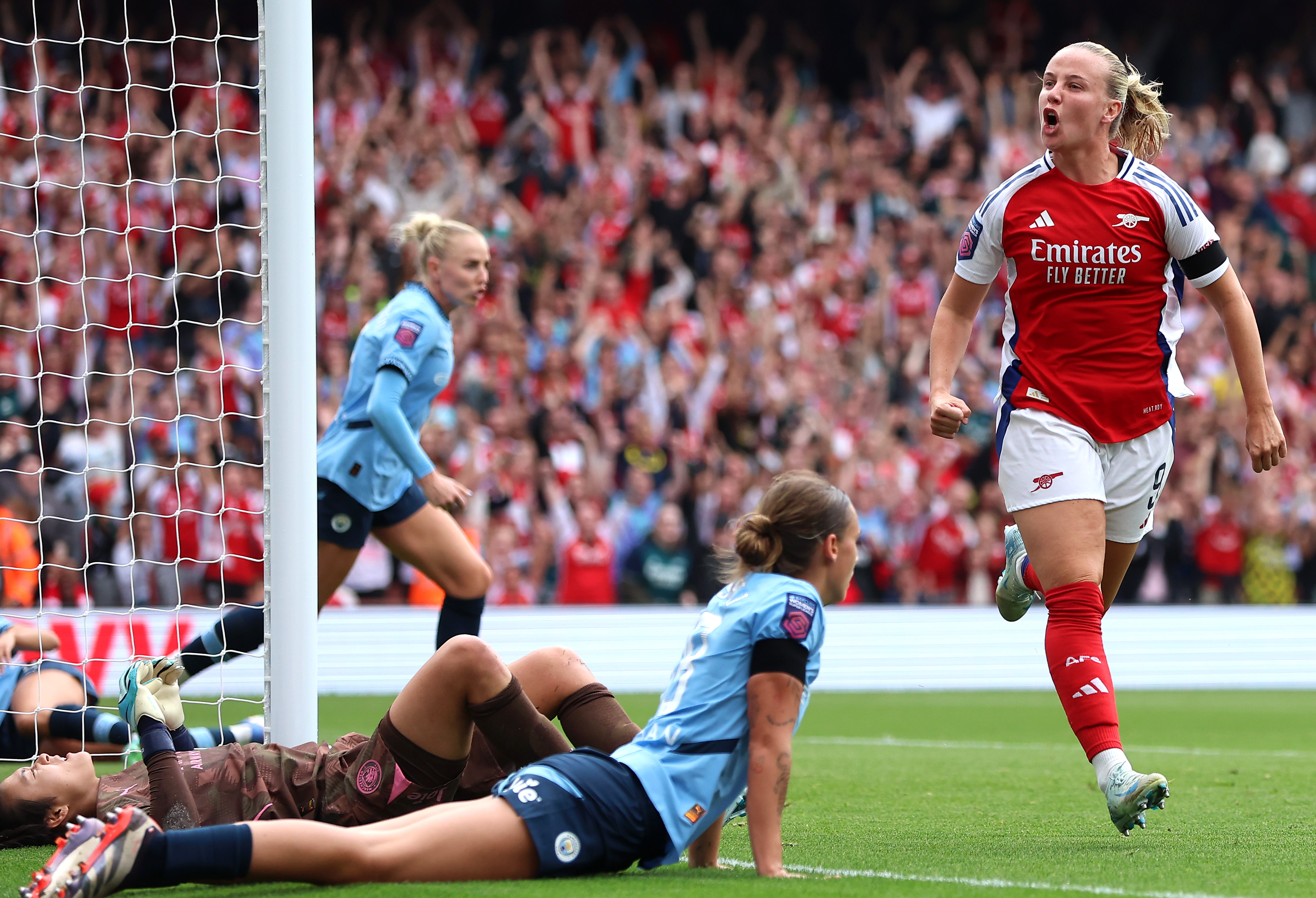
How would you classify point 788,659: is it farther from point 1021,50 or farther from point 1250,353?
point 1021,50

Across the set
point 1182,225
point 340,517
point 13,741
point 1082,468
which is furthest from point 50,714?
point 1182,225

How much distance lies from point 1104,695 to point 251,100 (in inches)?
525

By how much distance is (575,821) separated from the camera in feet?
11.3

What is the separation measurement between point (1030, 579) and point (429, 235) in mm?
3018

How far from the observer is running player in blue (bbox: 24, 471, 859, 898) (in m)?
3.34

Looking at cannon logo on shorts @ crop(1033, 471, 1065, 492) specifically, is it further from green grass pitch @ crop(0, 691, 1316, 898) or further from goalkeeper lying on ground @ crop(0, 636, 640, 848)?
goalkeeper lying on ground @ crop(0, 636, 640, 848)

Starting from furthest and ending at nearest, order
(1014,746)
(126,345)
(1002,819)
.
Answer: (126,345), (1014,746), (1002,819)

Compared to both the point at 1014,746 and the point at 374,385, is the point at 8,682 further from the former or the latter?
the point at 1014,746

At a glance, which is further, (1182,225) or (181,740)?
(1182,225)

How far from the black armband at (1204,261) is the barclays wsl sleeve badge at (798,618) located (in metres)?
1.97

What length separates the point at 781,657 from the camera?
3471 millimetres

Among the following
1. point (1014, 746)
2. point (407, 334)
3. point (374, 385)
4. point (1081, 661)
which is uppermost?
point (407, 334)

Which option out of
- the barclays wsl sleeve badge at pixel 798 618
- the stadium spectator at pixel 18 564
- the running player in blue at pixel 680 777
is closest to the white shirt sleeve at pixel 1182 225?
the running player in blue at pixel 680 777

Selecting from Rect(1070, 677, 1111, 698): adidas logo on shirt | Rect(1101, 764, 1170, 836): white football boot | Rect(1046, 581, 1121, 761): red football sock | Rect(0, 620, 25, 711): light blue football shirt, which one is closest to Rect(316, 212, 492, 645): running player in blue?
Rect(0, 620, 25, 711): light blue football shirt
